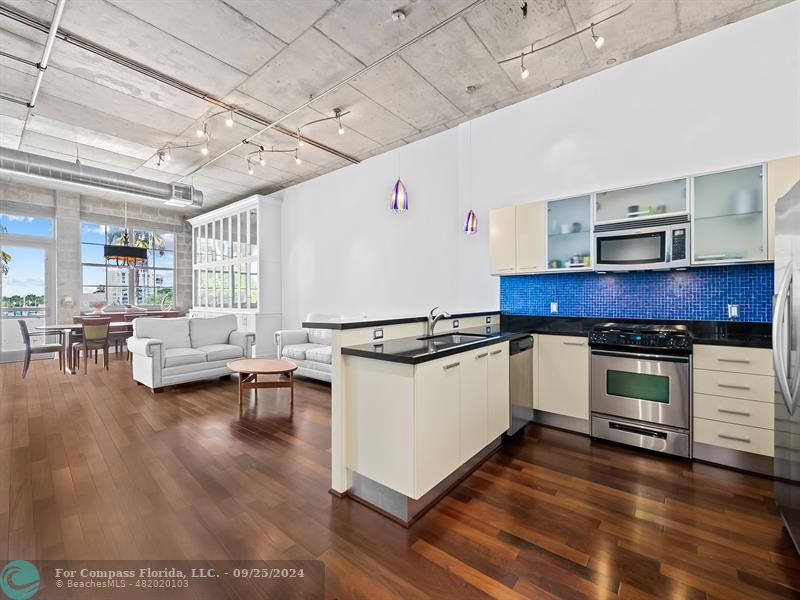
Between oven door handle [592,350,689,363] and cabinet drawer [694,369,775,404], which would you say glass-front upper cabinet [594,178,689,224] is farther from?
cabinet drawer [694,369,775,404]

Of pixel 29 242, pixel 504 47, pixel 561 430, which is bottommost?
pixel 561 430

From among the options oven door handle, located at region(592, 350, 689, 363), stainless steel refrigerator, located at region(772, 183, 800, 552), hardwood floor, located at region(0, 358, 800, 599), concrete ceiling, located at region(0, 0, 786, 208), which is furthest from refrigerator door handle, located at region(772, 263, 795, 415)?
concrete ceiling, located at region(0, 0, 786, 208)

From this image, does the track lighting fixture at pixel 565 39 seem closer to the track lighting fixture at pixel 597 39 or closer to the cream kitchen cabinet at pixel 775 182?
the track lighting fixture at pixel 597 39

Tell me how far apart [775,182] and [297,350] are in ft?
17.6

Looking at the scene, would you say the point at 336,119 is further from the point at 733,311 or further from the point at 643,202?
the point at 733,311

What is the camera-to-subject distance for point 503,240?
3887mm

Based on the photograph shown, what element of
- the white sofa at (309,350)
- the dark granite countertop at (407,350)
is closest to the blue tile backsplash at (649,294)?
the dark granite countertop at (407,350)

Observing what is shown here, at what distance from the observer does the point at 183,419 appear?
3.65 meters

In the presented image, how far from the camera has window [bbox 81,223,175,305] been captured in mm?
8008

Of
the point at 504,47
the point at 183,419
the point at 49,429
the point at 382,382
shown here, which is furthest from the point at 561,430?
the point at 49,429

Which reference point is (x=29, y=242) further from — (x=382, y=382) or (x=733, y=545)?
(x=733, y=545)

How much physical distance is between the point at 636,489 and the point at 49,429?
5075mm

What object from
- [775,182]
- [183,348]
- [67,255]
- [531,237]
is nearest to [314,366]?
[183,348]

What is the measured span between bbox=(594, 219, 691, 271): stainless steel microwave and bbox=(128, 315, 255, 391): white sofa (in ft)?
16.6
